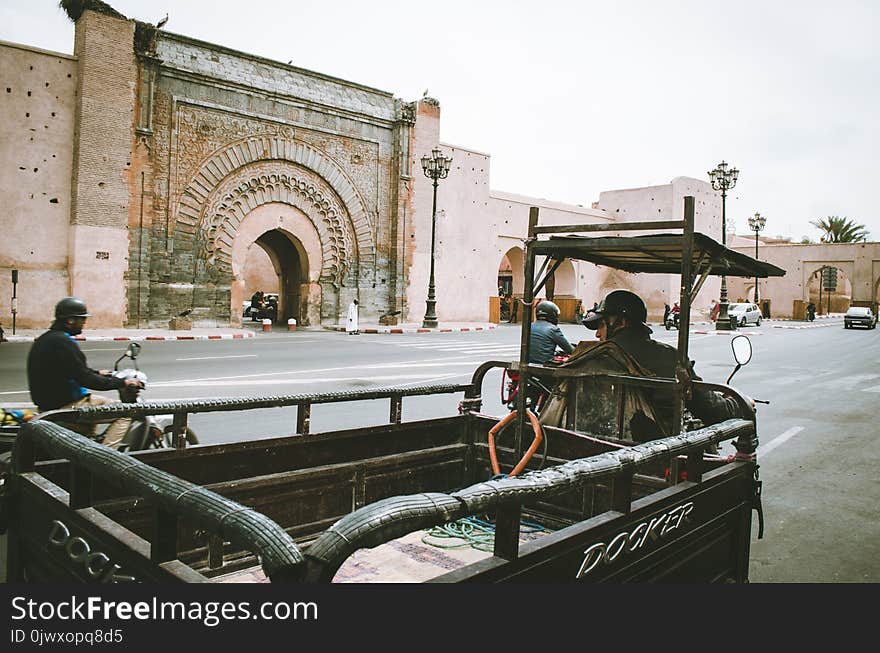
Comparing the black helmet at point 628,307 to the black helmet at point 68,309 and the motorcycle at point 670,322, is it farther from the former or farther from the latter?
the motorcycle at point 670,322

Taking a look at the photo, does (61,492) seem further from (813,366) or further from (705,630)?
(813,366)

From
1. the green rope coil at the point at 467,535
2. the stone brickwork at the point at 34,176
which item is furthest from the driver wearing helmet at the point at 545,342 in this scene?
the stone brickwork at the point at 34,176

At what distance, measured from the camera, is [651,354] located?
4.73 metres

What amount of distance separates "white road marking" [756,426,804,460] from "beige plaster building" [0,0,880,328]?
19.2 metres

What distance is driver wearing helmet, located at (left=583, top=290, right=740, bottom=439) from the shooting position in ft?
14.5

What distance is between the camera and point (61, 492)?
86.7 inches

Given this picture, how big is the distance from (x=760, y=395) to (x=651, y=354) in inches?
331

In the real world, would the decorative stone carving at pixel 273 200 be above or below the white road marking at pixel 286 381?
above

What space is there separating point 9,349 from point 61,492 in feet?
51.9

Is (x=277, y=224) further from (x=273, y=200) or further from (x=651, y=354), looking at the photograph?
(x=651, y=354)

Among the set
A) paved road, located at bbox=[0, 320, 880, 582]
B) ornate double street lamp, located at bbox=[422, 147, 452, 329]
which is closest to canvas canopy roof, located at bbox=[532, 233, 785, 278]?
paved road, located at bbox=[0, 320, 880, 582]

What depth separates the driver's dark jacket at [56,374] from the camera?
500 cm

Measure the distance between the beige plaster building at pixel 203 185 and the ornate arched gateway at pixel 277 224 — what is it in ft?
0.17

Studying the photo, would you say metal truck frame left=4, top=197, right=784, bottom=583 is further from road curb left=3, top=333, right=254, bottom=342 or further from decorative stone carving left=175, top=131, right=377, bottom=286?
decorative stone carving left=175, top=131, right=377, bottom=286
